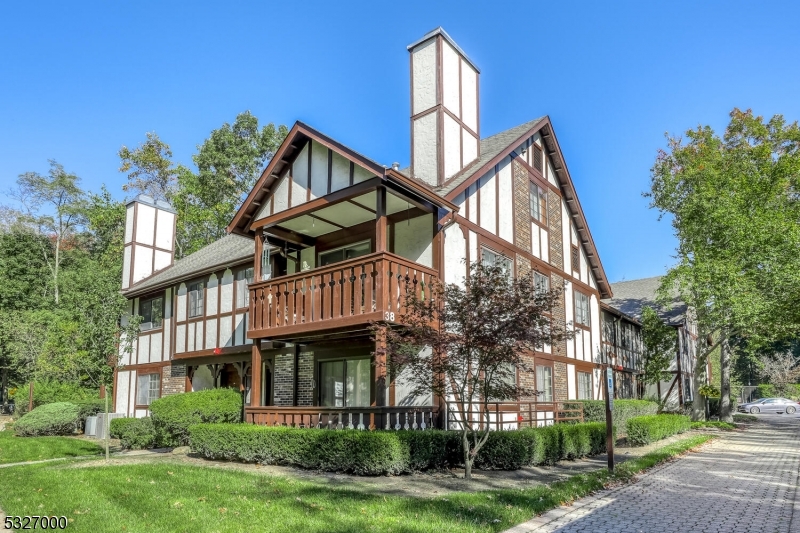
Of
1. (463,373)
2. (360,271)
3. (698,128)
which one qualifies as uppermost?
Answer: (698,128)

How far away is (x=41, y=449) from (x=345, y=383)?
9.06m

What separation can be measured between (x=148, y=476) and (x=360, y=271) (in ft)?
18.5

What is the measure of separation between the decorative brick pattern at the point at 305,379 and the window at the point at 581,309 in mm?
10309

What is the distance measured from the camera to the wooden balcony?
12.5 metres

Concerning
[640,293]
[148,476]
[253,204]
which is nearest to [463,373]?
[148,476]

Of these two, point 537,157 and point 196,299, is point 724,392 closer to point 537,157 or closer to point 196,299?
point 537,157

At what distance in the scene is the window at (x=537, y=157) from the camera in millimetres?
19938

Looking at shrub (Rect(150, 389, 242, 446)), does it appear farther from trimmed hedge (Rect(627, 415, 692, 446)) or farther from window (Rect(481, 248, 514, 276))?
trimmed hedge (Rect(627, 415, 692, 446))

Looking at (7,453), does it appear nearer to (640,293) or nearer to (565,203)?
(565,203)

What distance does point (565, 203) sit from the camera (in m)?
22.1

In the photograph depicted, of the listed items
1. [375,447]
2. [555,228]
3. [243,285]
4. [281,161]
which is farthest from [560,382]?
[281,161]

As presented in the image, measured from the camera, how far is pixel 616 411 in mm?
20312

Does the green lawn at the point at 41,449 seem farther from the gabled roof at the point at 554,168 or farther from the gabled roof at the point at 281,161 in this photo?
the gabled roof at the point at 554,168

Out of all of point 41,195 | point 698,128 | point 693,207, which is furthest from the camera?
point 41,195
